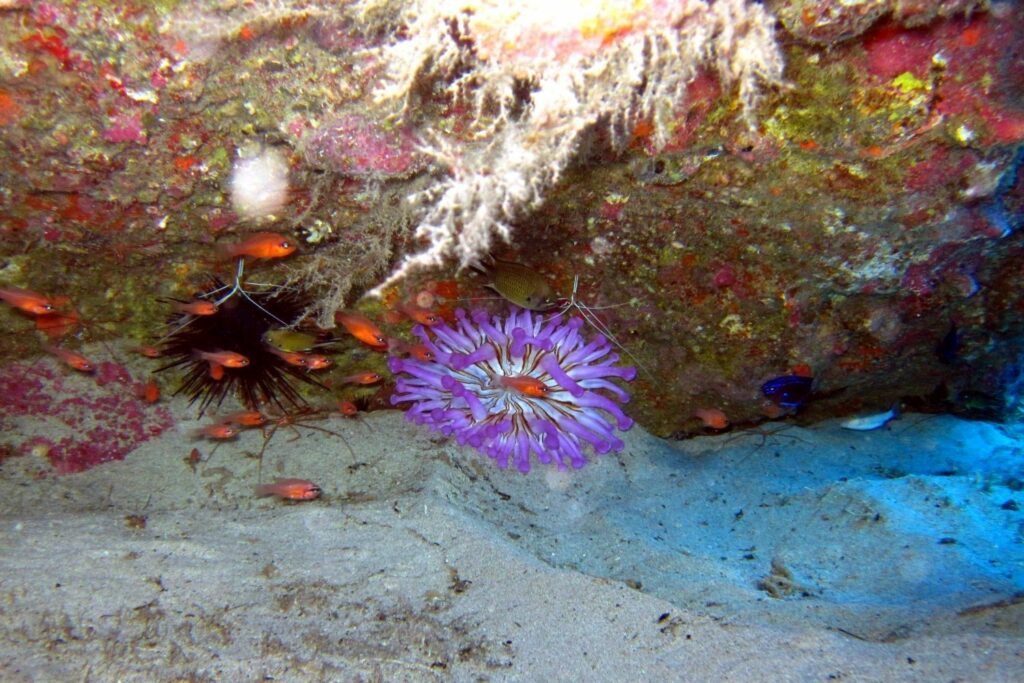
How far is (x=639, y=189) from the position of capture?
10.3 ft

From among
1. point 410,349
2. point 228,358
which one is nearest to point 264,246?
point 228,358

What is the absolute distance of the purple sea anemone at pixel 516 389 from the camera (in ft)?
12.9

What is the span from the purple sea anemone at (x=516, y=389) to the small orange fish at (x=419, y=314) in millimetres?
61

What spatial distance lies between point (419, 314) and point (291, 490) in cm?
135

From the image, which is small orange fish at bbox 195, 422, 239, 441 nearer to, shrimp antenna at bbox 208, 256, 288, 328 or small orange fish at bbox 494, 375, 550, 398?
shrimp antenna at bbox 208, 256, 288, 328

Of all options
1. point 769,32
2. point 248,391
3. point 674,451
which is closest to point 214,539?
point 248,391

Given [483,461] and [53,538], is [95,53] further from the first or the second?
[483,461]

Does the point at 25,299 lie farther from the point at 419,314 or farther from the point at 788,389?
the point at 788,389

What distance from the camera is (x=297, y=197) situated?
3.06 metres

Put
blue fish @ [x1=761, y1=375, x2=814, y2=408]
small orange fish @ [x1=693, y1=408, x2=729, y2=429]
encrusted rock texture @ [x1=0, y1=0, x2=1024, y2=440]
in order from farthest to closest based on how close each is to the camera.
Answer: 1. small orange fish @ [x1=693, y1=408, x2=729, y2=429]
2. blue fish @ [x1=761, y1=375, x2=814, y2=408]
3. encrusted rock texture @ [x1=0, y1=0, x2=1024, y2=440]

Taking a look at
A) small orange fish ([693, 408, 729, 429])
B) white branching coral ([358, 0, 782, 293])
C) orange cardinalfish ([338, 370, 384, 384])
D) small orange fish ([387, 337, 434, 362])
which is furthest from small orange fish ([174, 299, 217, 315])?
small orange fish ([693, 408, 729, 429])

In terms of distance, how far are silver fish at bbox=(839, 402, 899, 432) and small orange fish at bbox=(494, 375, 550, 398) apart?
2651mm

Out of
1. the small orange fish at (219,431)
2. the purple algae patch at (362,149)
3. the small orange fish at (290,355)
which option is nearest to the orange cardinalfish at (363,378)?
the small orange fish at (290,355)

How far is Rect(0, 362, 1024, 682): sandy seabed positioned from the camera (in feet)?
8.07
